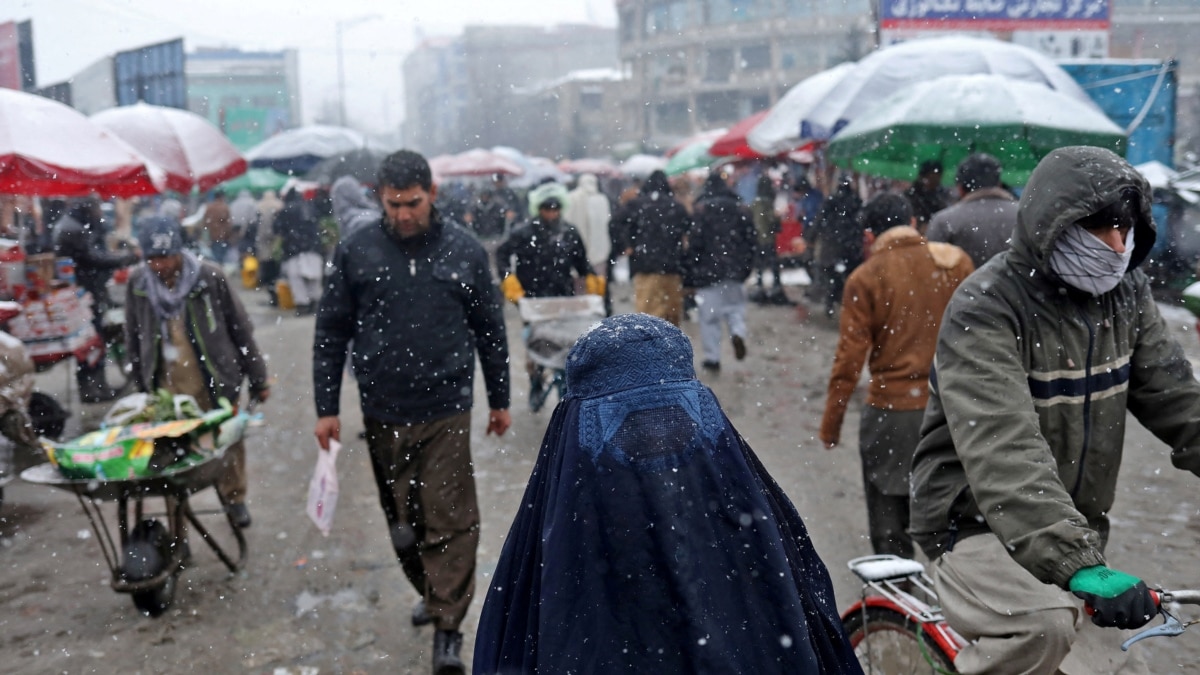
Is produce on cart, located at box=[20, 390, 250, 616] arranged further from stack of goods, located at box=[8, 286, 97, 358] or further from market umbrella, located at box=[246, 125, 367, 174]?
market umbrella, located at box=[246, 125, 367, 174]

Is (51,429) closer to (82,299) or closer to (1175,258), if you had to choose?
(82,299)

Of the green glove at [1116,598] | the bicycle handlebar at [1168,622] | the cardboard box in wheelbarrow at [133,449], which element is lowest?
the cardboard box in wheelbarrow at [133,449]

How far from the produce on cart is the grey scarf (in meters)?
0.67

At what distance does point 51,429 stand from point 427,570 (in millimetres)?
5124

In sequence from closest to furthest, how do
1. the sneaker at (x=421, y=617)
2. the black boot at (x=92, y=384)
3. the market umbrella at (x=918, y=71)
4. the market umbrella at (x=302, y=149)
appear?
the sneaker at (x=421, y=617)
the market umbrella at (x=918, y=71)
the black boot at (x=92, y=384)
the market umbrella at (x=302, y=149)

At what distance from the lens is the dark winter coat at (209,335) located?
5688 mm

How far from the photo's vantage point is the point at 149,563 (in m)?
4.80

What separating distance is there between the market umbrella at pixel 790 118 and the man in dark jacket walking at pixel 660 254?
5.10 feet

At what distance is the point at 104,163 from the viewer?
24.4 ft

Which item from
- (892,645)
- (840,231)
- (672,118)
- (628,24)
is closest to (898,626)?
(892,645)

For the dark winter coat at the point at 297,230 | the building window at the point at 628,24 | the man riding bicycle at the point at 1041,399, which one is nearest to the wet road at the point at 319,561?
the man riding bicycle at the point at 1041,399

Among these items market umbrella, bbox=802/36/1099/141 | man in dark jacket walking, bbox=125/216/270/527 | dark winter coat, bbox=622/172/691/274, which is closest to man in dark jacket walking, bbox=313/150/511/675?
man in dark jacket walking, bbox=125/216/270/527

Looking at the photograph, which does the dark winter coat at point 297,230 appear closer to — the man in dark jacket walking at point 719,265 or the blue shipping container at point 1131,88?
the man in dark jacket walking at point 719,265

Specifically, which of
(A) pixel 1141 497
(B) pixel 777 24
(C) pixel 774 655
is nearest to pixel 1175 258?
(A) pixel 1141 497
